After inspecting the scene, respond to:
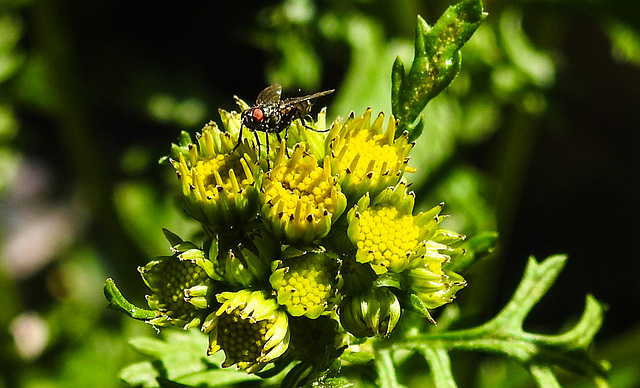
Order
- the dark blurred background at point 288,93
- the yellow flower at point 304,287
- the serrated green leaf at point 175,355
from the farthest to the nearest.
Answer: the dark blurred background at point 288,93 < the serrated green leaf at point 175,355 < the yellow flower at point 304,287

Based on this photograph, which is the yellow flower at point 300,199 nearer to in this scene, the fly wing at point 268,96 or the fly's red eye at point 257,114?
the fly's red eye at point 257,114

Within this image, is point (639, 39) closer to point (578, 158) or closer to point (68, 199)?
point (578, 158)

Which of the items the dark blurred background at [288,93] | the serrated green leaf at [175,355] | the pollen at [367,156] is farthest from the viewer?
the dark blurred background at [288,93]

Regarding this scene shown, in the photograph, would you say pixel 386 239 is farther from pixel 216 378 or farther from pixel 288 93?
pixel 288 93

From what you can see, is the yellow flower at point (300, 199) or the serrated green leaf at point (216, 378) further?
the serrated green leaf at point (216, 378)

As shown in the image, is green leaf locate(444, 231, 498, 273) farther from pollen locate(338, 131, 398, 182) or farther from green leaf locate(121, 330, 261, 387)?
green leaf locate(121, 330, 261, 387)

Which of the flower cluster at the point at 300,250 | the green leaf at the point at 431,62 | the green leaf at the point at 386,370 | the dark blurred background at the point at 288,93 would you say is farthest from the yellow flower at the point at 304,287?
Answer: the dark blurred background at the point at 288,93

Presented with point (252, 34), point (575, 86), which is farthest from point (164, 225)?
point (575, 86)
